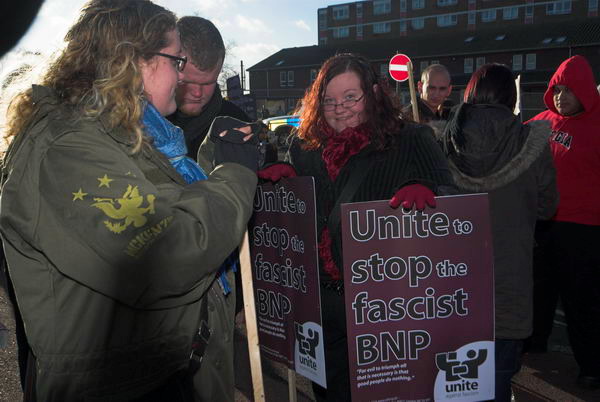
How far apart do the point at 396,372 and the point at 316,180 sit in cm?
94

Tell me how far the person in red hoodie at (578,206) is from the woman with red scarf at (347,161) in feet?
6.12

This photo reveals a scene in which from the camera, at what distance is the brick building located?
46.2 meters

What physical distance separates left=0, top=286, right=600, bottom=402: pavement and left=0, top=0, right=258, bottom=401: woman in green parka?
2528 millimetres

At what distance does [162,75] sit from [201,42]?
1214 millimetres

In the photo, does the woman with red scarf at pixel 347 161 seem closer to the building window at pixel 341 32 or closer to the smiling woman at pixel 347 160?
the smiling woman at pixel 347 160

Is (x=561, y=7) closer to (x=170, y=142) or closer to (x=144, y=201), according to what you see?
(x=170, y=142)

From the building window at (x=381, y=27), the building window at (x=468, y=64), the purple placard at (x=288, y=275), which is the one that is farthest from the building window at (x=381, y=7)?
the purple placard at (x=288, y=275)

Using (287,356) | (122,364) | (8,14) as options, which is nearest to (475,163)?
(287,356)

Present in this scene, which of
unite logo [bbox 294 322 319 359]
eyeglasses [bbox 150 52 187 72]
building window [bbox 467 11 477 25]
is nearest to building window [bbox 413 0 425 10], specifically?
building window [bbox 467 11 477 25]

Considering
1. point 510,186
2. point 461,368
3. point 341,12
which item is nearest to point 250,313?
point 461,368

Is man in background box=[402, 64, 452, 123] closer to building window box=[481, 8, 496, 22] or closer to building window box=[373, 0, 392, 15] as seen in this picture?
building window box=[481, 8, 496, 22]

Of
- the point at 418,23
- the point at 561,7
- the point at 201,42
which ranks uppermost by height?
the point at 418,23

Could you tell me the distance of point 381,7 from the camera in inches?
2571

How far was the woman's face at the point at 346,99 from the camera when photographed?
102 inches
